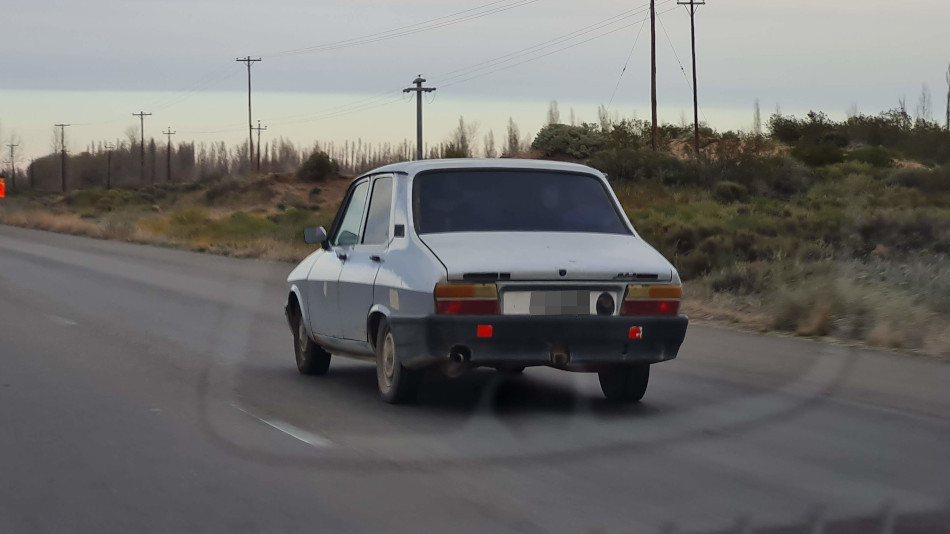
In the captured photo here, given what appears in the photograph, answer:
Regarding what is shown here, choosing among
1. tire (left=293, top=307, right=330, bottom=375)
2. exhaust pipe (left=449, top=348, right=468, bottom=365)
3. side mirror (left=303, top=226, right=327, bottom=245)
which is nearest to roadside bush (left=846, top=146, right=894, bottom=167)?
tire (left=293, top=307, right=330, bottom=375)

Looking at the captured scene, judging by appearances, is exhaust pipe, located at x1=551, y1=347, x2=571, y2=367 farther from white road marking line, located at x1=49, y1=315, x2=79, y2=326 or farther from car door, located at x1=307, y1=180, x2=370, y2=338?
white road marking line, located at x1=49, y1=315, x2=79, y2=326

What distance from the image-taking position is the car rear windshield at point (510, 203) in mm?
9625

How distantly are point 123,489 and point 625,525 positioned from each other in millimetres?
2504

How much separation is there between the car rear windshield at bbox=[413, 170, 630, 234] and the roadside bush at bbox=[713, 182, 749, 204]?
4699 cm

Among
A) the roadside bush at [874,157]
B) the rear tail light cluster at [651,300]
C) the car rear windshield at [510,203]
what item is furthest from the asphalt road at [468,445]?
the roadside bush at [874,157]

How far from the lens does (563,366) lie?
893 cm

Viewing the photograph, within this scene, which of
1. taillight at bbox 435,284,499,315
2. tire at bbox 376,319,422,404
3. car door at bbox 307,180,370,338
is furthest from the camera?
car door at bbox 307,180,370,338

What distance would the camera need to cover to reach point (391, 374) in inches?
375

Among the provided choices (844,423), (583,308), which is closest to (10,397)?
(583,308)

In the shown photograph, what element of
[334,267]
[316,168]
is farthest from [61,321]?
[316,168]

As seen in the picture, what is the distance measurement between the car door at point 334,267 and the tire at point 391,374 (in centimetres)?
90

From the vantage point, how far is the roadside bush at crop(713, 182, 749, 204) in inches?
2228

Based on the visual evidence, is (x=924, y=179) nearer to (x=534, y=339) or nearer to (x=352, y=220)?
(x=352, y=220)

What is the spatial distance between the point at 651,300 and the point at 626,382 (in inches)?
38.9
